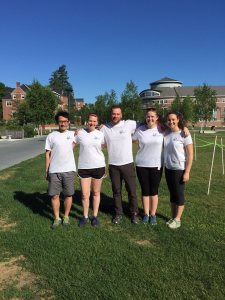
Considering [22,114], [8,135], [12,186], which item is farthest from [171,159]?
[22,114]

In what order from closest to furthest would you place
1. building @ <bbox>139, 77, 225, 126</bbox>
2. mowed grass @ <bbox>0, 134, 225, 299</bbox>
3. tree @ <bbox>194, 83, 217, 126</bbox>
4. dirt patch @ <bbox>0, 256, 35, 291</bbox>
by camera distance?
1. mowed grass @ <bbox>0, 134, 225, 299</bbox>
2. dirt patch @ <bbox>0, 256, 35, 291</bbox>
3. tree @ <bbox>194, 83, 217, 126</bbox>
4. building @ <bbox>139, 77, 225, 126</bbox>

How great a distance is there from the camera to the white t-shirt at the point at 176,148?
→ 203 inches

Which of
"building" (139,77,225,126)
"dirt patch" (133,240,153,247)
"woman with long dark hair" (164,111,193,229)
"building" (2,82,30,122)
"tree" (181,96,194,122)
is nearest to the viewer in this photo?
"dirt patch" (133,240,153,247)

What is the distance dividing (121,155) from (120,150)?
0.08 meters

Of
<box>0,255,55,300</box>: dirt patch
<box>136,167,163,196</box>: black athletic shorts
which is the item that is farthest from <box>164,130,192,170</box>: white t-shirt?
<box>0,255,55,300</box>: dirt patch

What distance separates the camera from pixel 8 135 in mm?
39688

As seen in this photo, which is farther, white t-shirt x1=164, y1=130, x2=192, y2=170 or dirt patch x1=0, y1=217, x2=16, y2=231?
dirt patch x1=0, y1=217, x2=16, y2=231

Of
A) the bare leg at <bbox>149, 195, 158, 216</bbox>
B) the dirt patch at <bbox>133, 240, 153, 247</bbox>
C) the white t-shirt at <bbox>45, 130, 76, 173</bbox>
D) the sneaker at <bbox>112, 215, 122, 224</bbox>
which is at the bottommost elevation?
the dirt patch at <bbox>133, 240, 153, 247</bbox>

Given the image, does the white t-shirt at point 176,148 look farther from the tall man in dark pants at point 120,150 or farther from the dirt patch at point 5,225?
the dirt patch at point 5,225

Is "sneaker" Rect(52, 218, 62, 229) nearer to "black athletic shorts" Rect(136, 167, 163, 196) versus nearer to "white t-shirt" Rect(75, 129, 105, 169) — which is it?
"white t-shirt" Rect(75, 129, 105, 169)

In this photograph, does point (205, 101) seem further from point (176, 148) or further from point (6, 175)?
point (176, 148)

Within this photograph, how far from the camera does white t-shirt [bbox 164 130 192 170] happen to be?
515 centimetres

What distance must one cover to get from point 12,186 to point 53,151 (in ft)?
13.6

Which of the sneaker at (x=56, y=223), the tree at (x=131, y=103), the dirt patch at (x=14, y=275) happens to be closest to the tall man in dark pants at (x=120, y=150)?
the sneaker at (x=56, y=223)
